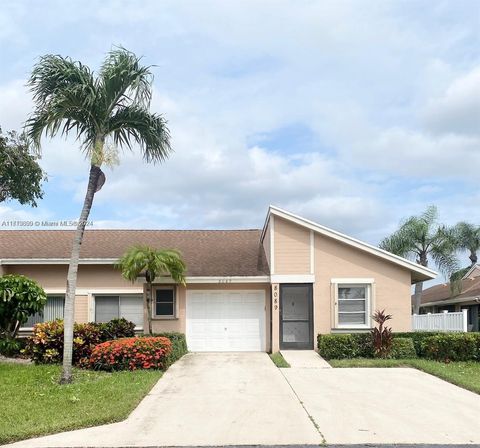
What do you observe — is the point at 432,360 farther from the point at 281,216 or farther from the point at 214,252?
the point at 214,252

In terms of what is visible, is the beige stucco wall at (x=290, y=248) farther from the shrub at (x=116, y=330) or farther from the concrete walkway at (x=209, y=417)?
the concrete walkway at (x=209, y=417)

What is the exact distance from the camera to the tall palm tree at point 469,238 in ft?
107

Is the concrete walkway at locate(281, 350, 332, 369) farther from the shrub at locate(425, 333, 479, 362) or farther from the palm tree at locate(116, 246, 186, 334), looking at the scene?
the palm tree at locate(116, 246, 186, 334)

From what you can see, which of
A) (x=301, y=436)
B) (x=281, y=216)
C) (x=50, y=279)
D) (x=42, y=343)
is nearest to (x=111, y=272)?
(x=50, y=279)

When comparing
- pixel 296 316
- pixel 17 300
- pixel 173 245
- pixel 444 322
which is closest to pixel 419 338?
pixel 444 322

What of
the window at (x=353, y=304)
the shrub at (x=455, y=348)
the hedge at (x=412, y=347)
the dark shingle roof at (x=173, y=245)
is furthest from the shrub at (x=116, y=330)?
the shrub at (x=455, y=348)

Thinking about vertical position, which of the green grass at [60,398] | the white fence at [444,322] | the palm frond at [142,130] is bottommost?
the green grass at [60,398]

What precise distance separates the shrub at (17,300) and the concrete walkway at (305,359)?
7.69m

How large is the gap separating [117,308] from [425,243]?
16197 mm

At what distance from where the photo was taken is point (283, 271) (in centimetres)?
1953

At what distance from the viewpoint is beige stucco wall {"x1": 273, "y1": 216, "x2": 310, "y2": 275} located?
19.6 m

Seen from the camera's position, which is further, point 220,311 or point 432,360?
point 220,311

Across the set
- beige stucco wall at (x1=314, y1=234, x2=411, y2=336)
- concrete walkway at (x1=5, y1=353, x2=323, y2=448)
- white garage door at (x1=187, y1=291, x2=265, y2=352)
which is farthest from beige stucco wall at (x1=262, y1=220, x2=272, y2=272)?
concrete walkway at (x1=5, y1=353, x2=323, y2=448)

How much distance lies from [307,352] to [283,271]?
2.71 meters
